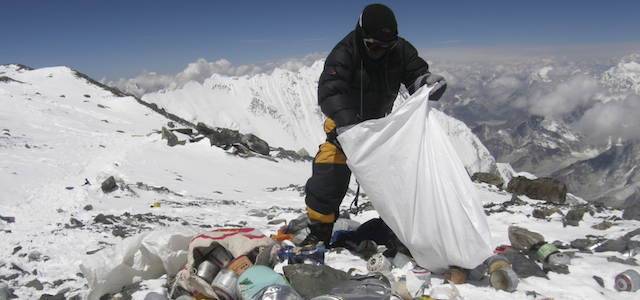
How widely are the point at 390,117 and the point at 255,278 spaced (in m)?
1.62

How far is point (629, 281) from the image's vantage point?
7.69 feet

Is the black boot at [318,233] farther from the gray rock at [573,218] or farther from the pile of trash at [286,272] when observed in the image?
the gray rock at [573,218]

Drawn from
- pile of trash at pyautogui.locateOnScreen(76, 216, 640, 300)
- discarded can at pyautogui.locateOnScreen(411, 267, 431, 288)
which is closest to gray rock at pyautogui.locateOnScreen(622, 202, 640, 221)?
pile of trash at pyautogui.locateOnScreen(76, 216, 640, 300)

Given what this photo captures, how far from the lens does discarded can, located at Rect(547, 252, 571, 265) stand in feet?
9.16

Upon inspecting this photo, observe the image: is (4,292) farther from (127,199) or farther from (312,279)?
(127,199)

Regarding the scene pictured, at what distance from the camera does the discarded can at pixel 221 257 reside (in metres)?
2.62

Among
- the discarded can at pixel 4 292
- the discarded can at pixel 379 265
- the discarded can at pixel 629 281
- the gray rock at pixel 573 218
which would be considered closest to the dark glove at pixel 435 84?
the discarded can at pixel 379 265

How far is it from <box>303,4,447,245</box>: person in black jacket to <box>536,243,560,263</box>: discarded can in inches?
62.5

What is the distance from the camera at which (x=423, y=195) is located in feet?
8.57

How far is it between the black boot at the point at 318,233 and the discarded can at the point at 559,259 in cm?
194

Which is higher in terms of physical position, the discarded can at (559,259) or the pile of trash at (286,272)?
the pile of trash at (286,272)

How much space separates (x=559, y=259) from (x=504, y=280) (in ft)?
2.51

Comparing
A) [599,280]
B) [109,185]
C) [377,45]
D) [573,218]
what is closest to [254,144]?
[109,185]

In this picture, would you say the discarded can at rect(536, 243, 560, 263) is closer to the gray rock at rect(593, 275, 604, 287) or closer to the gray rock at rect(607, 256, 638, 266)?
the gray rock at rect(593, 275, 604, 287)
